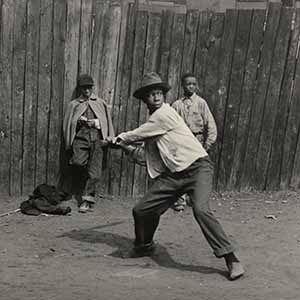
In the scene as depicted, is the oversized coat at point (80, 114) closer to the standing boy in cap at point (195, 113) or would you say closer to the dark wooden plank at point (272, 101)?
the standing boy in cap at point (195, 113)

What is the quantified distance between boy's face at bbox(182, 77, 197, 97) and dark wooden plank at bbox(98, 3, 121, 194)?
922mm

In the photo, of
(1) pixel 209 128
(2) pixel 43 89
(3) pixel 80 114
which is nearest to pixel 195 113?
(1) pixel 209 128

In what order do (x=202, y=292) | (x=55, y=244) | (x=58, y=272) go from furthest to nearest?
(x=55, y=244)
(x=58, y=272)
(x=202, y=292)

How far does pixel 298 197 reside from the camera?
972cm

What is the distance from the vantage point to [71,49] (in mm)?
9266

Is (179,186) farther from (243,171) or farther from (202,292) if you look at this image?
(243,171)

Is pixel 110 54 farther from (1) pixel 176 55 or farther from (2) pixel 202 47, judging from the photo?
(2) pixel 202 47

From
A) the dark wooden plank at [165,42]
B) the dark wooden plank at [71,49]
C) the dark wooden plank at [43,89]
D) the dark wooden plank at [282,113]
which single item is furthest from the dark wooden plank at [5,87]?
the dark wooden plank at [282,113]

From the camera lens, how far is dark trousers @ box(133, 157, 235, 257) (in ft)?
22.3

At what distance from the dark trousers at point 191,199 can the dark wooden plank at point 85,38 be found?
2.63m

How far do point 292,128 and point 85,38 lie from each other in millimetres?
2913

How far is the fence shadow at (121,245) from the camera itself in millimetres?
7141

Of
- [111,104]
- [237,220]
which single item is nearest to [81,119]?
[111,104]

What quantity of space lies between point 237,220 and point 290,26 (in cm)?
257
